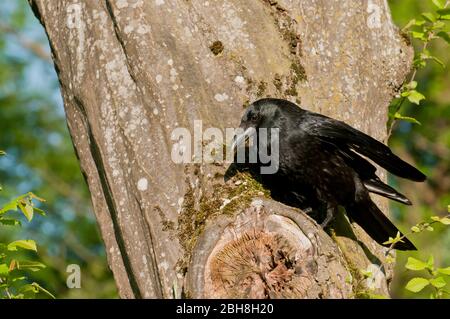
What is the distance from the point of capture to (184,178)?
13.3 ft

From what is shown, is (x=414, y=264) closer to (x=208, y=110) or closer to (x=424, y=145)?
(x=208, y=110)

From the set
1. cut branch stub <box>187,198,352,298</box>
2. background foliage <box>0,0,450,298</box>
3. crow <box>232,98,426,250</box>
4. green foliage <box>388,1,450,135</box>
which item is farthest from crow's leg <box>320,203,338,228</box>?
background foliage <box>0,0,450,298</box>

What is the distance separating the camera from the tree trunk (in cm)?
370

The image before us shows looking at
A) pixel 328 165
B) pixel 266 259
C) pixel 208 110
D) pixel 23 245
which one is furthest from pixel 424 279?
pixel 23 245

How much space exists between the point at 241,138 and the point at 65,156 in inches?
370

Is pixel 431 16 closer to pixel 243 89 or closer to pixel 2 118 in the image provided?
pixel 243 89

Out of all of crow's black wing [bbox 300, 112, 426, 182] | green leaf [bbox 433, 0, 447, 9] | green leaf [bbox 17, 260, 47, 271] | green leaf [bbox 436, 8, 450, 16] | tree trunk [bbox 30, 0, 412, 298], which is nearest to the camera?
tree trunk [bbox 30, 0, 412, 298]

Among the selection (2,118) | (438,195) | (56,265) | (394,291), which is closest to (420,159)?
(438,195)

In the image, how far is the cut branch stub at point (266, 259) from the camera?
3568mm

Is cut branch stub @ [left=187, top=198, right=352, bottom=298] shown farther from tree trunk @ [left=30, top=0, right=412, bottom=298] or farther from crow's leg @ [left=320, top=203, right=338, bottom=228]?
crow's leg @ [left=320, top=203, right=338, bottom=228]

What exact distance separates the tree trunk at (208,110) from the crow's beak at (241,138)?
0.10m

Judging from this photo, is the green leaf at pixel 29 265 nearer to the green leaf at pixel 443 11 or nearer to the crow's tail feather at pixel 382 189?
the crow's tail feather at pixel 382 189

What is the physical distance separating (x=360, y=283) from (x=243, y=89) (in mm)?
1302

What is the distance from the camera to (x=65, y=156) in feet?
43.6
